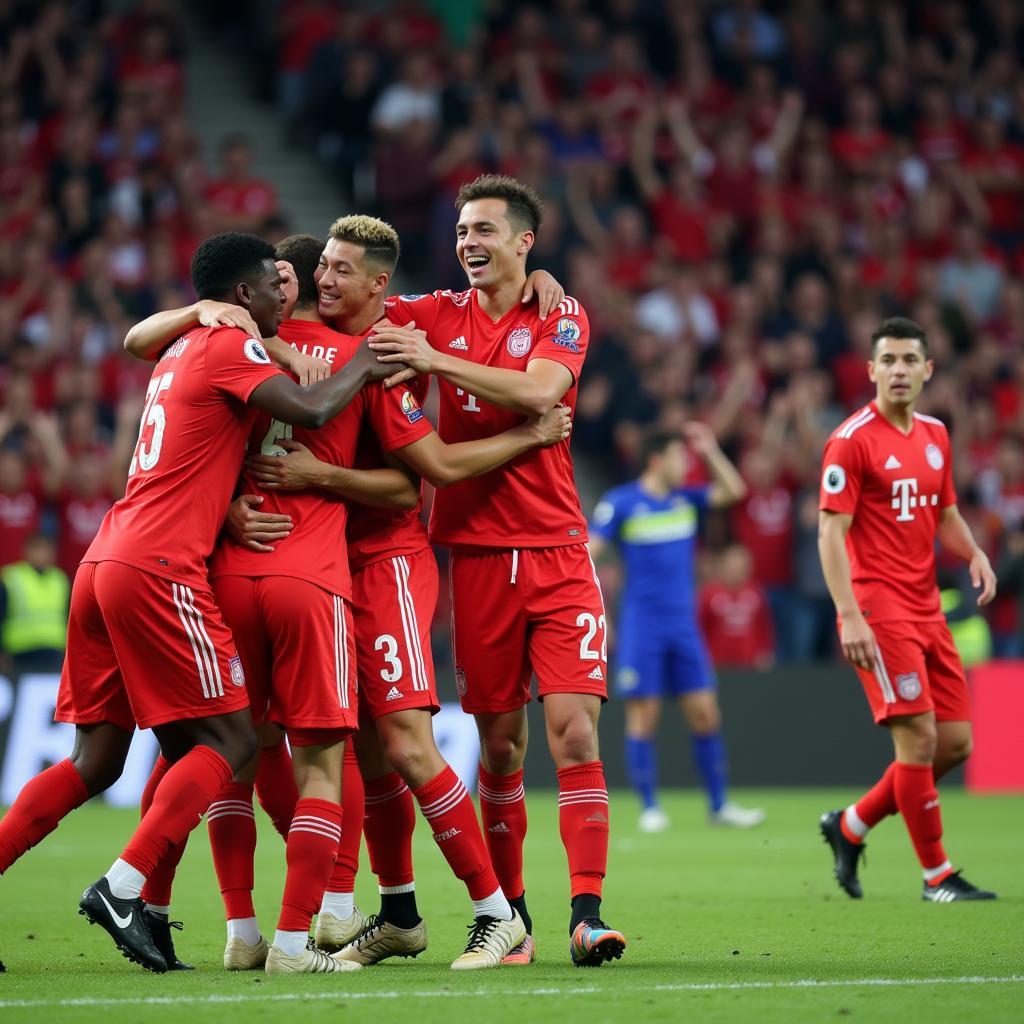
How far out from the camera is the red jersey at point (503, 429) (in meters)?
6.64

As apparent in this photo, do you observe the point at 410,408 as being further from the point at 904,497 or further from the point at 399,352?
the point at 904,497

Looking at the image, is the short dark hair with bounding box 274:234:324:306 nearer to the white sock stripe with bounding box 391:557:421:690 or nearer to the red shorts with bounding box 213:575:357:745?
the white sock stripe with bounding box 391:557:421:690

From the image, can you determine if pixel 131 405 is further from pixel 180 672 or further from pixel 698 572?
pixel 180 672

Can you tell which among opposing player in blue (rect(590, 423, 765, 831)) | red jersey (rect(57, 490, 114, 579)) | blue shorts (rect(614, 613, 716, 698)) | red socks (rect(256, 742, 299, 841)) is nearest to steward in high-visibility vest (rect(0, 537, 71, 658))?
red jersey (rect(57, 490, 114, 579))

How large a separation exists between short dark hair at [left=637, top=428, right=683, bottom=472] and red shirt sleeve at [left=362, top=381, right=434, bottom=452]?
6800 millimetres

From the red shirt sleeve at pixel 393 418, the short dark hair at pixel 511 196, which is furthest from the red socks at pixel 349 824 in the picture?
the short dark hair at pixel 511 196

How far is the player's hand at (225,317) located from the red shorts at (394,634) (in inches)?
38.4

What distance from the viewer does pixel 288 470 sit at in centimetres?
627

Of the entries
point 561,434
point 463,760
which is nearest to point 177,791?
point 561,434

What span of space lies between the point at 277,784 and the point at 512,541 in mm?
1283

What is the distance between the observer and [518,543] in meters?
6.60

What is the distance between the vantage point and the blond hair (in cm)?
654

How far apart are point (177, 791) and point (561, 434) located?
1.90 meters

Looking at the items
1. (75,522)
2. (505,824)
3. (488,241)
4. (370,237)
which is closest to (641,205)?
(75,522)
